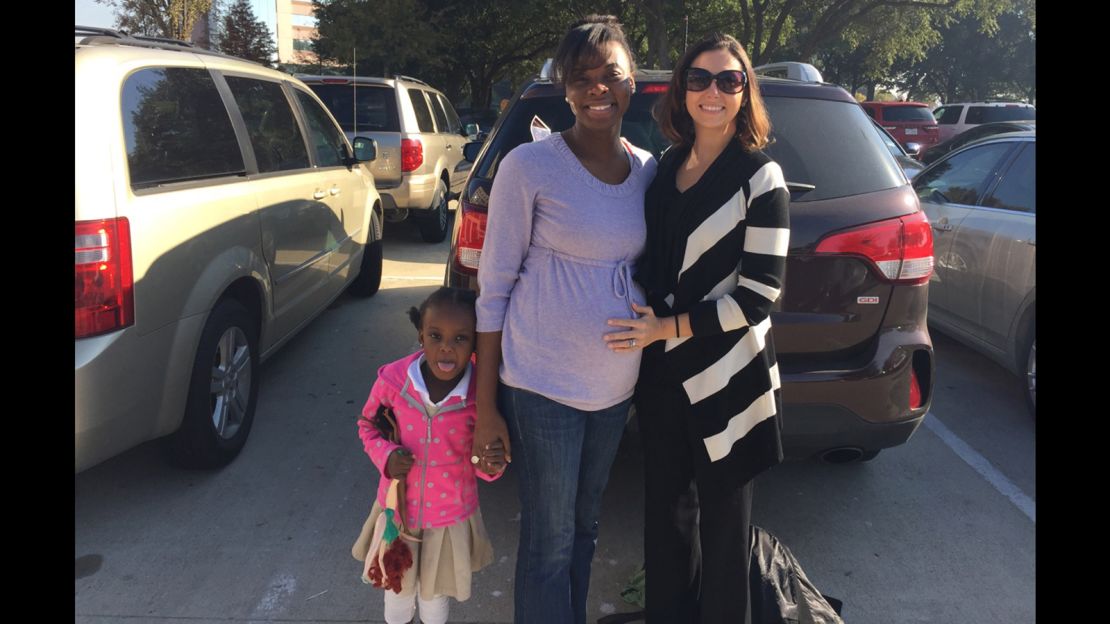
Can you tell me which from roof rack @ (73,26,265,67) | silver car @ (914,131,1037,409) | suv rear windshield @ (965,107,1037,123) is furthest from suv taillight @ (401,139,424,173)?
suv rear windshield @ (965,107,1037,123)

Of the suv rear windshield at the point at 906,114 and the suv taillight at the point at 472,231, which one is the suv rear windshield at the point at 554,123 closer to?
the suv taillight at the point at 472,231

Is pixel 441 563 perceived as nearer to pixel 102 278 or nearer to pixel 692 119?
pixel 692 119

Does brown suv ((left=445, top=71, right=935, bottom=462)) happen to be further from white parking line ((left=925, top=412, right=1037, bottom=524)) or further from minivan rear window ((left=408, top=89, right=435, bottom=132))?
minivan rear window ((left=408, top=89, right=435, bottom=132))

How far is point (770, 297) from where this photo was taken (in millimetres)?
1802

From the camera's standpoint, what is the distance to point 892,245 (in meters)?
2.70

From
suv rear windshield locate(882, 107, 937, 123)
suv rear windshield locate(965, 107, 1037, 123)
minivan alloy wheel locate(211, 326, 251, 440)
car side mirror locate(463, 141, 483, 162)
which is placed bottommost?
minivan alloy wheel locate(211, 326, 251, 440)

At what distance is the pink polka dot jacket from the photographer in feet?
7.07

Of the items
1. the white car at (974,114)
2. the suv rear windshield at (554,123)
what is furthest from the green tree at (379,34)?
the suv rear windshield at (554,123)

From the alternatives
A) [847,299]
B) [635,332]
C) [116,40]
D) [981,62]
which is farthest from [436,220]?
[981,62]

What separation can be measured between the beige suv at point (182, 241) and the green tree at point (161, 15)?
972cm

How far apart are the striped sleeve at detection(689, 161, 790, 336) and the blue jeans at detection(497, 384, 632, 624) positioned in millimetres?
337
